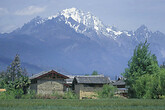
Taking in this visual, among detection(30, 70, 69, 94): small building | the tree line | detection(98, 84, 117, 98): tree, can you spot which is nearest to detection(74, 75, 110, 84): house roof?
detection(30, 70, 69, 94): small building

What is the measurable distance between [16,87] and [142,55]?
24986 mm

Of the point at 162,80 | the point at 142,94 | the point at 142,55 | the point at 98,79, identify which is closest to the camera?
the point at 162,80

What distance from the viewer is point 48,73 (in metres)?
65.5

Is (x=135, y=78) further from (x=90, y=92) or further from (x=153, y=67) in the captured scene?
(x=90, y=92)

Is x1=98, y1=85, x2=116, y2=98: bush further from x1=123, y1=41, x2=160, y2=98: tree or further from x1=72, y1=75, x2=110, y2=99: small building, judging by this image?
x1=72, y1=75, x2=110, y2=99: small building

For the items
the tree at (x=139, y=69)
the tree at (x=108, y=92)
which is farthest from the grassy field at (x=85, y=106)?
the tree at (x=108, y=92)

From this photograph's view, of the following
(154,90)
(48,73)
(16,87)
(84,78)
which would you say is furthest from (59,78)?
(154,90)

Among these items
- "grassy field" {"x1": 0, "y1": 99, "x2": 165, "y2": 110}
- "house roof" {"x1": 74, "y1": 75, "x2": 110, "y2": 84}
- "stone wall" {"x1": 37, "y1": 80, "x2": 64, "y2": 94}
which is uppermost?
"house roof" {"x1": 74, "y1": 75, "x2": 110, "y2": 84}

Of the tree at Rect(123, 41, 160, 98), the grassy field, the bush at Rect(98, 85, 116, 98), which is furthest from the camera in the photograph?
the bush at Rect(98, 85, 116, 98)

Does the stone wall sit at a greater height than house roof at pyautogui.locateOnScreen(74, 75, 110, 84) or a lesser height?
lesser

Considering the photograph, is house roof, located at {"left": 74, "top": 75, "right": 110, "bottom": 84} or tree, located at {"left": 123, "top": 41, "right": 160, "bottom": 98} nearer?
tree, located at {"left": 123, "top": 41, "right": 160, "bottom": 98}

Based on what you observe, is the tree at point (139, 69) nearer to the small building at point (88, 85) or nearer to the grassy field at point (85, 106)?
the grassy field at point (85, 106)

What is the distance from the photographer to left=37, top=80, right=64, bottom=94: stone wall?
65.1 meters

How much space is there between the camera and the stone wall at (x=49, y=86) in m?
65.1
